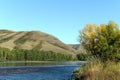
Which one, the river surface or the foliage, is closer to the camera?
the river surface

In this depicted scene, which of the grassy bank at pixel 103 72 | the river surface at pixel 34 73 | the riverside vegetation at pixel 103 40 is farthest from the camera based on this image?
the riverside vegetation at pixel 103 40

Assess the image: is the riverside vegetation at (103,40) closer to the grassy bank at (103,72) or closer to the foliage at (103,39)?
the foliage at (103,39)

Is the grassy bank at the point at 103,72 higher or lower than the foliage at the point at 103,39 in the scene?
lower

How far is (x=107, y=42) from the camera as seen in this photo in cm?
7769

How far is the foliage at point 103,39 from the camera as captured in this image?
2995 inches

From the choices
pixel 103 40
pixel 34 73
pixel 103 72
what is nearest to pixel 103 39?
pixel 103 40

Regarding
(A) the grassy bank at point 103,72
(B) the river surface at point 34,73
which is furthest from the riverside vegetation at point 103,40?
(A) the grassy bank at point 103,72

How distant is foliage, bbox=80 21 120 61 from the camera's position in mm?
76062

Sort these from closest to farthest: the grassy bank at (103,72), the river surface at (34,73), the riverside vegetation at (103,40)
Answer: the grassy bank at (103,72) → the river surface at (34,73) → the riverside vegetation at (103,40)

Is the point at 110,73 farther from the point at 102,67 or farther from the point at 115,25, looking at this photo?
the point at 115,25

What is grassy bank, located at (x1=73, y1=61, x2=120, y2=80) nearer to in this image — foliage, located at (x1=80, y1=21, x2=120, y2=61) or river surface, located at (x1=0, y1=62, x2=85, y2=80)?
river surface, located at (x1=0, y1=62, x2=85, y2=80)

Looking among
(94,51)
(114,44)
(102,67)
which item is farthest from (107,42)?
(102,67)

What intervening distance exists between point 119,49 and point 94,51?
346 inches

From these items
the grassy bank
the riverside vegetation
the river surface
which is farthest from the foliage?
the grassy bank
